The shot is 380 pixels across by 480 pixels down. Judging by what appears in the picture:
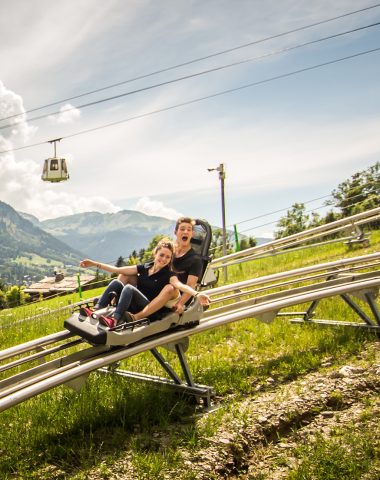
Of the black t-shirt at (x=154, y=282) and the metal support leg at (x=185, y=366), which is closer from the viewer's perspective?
the metal support leg at (x=185, y=366)

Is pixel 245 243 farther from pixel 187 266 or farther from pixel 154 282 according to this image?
pixel 154 282

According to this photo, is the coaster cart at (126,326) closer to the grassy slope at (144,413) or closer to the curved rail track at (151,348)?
the curved rail track at (151,348)

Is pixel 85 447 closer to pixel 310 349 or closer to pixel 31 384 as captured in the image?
pixel 31 384

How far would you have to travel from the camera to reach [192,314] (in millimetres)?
5113

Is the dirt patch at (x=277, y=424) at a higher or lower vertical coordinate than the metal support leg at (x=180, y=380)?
lower

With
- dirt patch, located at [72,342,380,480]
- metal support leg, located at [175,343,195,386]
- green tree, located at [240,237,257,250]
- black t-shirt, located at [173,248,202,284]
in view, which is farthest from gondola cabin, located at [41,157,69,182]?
dirt patch, located at [72,342,380,480]

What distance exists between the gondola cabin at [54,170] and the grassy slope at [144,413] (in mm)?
20661

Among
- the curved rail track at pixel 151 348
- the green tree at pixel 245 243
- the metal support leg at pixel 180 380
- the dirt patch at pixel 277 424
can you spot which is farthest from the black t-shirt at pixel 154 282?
the green tree at pixel 245 243

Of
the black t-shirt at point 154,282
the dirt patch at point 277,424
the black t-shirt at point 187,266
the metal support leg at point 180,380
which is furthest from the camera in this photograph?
the black t-shirt at point 187,266

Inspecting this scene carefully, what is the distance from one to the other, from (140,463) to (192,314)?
164 centimetres

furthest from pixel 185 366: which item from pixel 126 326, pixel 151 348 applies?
pixel 126 326

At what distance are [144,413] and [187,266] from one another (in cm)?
174

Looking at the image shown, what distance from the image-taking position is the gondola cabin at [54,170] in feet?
84.2

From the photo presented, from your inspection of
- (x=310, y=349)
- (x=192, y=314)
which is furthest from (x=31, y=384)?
(x=310, y=349)
